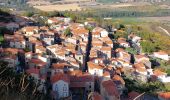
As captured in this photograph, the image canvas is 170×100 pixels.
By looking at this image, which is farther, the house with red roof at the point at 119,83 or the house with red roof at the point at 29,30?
the house with red roof at the point at 29,30

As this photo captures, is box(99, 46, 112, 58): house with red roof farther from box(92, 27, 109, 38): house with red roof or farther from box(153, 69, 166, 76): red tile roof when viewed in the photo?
box(92, 27, 109, 38): house with red roof

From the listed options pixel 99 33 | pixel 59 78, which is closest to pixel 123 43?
pixel 99 33

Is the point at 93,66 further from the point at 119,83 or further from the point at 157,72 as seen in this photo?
the point at 157,72

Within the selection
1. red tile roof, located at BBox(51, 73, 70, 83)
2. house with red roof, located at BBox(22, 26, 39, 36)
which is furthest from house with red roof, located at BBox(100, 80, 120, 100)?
house with red roof, located at BBox(22, 26, 39, 36)

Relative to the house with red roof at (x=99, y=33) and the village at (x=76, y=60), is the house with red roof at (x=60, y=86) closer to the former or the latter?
the village at (x=76, y=60)

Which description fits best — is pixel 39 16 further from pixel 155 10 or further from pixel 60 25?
pixel 155 10

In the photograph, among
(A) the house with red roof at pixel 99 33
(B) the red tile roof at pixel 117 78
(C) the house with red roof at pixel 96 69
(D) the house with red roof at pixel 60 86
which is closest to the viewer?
(D) the house with red roof at pixel 60 86

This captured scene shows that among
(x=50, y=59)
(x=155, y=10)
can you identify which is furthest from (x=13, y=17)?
(x=155, y=10)

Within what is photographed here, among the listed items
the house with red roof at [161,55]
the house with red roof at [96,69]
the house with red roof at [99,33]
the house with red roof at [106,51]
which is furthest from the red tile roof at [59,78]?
the house with red roof at [99,33]
